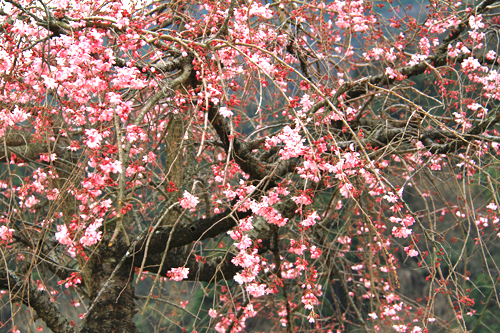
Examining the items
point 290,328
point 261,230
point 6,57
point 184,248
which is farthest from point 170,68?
point 290,328

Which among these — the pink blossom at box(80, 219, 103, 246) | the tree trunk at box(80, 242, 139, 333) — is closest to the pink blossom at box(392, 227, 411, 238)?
the pink blossom at box(80, 219, 103, 246)

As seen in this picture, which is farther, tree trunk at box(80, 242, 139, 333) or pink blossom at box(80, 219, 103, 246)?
tree trunk at box(80, 242, 139, 333)

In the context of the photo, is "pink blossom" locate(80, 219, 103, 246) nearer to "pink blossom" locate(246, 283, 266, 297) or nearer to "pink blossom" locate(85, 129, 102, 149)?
"pink blossom" locate(85, 129, 102, 149)

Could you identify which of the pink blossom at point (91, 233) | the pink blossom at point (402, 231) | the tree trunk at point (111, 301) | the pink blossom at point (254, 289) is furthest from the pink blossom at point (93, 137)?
the pink blossom at point (402, 231)

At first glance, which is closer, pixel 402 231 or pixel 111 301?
pixel 402 231

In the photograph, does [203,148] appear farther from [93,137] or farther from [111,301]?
[111,301]

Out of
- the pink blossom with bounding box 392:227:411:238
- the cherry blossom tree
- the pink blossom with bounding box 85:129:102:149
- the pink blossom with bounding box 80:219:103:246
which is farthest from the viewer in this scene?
the pink blossom with bounding box 392:227:411:238

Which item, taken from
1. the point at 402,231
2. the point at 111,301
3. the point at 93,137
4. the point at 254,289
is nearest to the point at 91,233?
the point at 93,137

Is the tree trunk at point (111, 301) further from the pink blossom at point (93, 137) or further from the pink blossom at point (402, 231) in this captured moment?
the pink blossom at point (402, 231)

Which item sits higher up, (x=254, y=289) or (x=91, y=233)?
(x=91, y=233)

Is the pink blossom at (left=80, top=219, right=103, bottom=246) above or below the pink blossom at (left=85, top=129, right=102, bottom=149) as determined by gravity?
below

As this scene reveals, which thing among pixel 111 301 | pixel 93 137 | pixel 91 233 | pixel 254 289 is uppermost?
pixel 93 137

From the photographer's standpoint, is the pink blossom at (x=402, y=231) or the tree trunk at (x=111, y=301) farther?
the tree trunk at (x=111, y=301)

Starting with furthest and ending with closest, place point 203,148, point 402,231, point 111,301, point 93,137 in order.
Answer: point 111,301 < point 203,148 < point 402,231 < point 93,137
